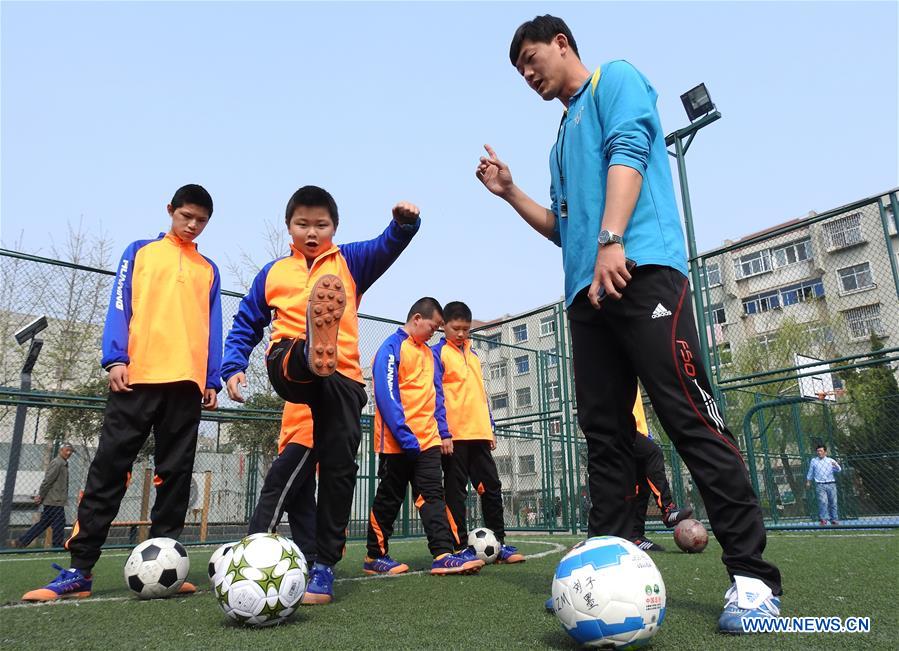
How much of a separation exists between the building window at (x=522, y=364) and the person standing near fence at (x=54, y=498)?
7.27 meters

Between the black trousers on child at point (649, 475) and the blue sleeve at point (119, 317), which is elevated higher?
the blue sleeve at point (119, 317)

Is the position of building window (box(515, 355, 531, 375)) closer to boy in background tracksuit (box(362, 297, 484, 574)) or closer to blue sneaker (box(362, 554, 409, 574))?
boy in background tracksuit (box(362, 297, 484, 574))

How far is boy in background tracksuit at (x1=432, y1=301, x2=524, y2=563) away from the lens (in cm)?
509

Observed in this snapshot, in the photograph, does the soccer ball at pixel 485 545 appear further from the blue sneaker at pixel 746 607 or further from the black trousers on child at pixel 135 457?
the blue sneaker at pixel 746 607

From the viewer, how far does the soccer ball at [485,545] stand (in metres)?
4.74

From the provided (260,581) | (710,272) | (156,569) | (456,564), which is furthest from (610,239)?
(710,272)

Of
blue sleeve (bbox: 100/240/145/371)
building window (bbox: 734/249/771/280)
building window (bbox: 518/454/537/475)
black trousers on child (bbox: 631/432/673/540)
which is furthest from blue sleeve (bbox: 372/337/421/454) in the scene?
building window (bbox: 734/249/771/280)

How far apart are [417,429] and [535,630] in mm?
2612

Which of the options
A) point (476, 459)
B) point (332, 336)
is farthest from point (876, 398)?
point (332, 336)

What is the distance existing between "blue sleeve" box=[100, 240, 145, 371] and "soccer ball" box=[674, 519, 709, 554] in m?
4.23

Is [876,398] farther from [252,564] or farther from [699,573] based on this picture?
[252,564]

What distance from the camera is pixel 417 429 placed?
4.63 m

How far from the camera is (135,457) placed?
3.30 meters

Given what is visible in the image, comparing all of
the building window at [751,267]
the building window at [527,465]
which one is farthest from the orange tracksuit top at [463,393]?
the building window at [751,267]
